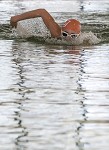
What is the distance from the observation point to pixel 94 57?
395 inches

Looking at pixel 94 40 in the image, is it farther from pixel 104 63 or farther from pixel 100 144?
pixel 100 144

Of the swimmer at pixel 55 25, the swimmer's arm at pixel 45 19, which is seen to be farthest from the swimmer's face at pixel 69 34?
the swimmer's arm at pixel 45 19

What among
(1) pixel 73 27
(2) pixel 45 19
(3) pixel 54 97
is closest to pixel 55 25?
(2) pixel 45 19

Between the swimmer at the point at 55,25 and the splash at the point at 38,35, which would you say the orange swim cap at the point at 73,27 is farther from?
the splash at the point at 38,35

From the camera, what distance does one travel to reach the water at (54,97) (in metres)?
5.20

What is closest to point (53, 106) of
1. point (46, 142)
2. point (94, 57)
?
point (46, 142)

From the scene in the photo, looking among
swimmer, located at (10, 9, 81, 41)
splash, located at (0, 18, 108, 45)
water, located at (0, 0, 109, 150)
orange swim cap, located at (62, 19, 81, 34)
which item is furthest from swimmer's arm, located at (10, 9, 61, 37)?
water, located at (0, 0, 109, 150)

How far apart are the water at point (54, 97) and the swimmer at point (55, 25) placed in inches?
12.7

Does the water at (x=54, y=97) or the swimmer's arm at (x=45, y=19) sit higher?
the swimmer's arm at (x=45, y=19)

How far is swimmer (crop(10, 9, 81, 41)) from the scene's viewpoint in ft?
38.9

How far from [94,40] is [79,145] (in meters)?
7.43

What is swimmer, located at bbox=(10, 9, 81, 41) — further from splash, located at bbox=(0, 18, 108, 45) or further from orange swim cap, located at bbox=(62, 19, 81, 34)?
splash, located at bbox=(0, 18, 108, 45)

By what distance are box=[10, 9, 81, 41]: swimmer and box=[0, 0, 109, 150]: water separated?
12.7 inches

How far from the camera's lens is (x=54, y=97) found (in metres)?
6.81
